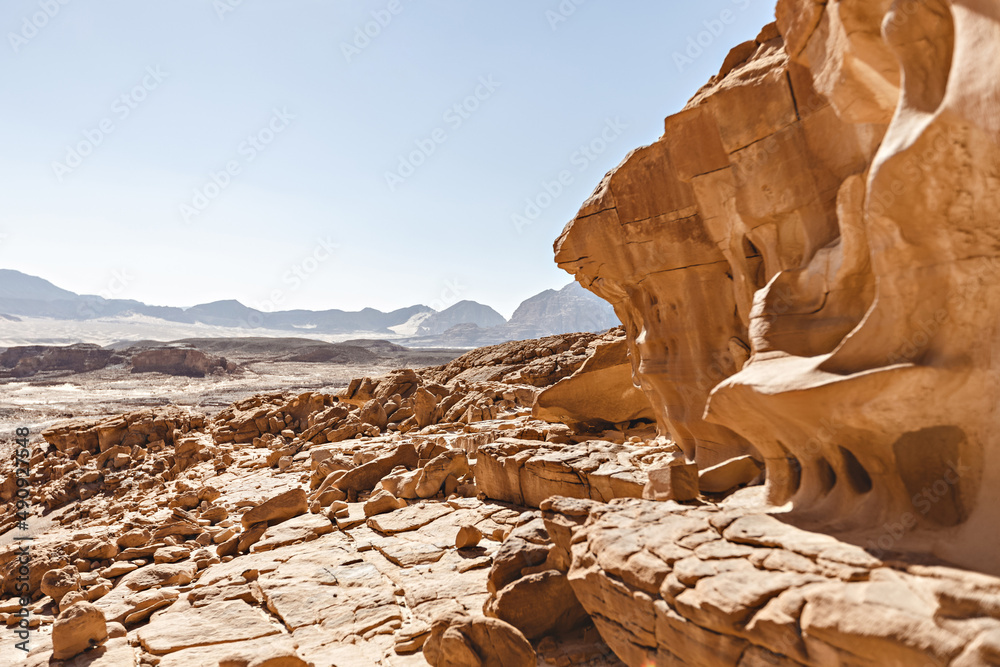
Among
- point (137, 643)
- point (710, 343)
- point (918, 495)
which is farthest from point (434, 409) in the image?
point (918, 495)

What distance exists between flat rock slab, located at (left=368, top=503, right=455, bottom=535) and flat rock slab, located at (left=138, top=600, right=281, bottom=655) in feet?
7.18

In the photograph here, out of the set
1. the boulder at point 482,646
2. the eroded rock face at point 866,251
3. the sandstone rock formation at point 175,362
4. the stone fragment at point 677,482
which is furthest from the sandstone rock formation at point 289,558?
the sandstone rock formation at point 175,362

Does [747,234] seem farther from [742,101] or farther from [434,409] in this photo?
[434,409]

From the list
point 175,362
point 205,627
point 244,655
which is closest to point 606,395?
point 205,627

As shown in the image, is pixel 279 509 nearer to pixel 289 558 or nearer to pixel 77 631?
pixel 289 558

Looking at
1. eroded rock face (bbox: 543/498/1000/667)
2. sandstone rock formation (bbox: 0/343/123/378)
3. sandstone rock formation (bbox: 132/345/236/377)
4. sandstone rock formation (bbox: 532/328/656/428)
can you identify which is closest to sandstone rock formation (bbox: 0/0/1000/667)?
eroded rock face (bbox: 543/498/1000/667)

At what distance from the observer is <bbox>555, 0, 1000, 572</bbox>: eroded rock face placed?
2.98 meters

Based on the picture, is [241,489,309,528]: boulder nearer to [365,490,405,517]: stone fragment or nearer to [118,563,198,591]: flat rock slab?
[365,490,405,517]: stone fragment

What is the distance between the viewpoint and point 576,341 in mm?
22453

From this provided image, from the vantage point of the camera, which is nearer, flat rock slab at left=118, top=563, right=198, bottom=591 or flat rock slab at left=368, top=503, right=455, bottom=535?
flat rock slab at left=118, top=563, right=198, bottom=591

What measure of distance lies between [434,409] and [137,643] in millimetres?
11752

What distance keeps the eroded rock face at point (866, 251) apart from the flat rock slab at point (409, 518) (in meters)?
4.66

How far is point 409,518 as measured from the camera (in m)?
7.90

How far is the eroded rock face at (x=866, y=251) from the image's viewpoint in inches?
117
